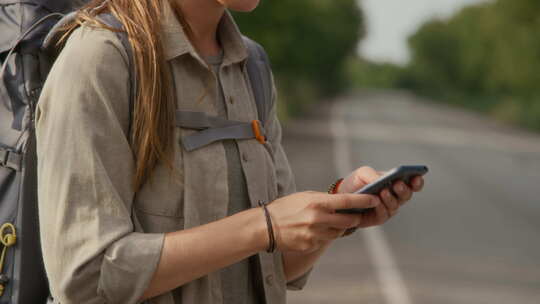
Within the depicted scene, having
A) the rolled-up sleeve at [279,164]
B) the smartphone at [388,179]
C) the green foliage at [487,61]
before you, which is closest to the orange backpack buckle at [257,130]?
the rolled-up sleeve at [279,164]

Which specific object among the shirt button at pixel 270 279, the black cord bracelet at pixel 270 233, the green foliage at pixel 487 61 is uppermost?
the black cord bracelet at pixel 270 233

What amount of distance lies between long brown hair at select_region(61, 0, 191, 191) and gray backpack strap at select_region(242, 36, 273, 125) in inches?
12.2

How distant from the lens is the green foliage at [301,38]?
23.0 m

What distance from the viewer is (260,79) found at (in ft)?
6.49

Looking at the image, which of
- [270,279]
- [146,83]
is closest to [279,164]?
[270,279]

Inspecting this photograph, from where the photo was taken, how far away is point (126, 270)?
1554 millimetres

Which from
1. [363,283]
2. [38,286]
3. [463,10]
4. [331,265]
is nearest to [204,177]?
[38,286]

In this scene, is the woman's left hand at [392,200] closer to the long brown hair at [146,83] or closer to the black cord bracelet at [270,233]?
the black cord bracelet at [270,233]

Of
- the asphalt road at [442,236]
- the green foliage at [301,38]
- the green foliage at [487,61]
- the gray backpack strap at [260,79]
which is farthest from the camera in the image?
the green foliage at [487,61]

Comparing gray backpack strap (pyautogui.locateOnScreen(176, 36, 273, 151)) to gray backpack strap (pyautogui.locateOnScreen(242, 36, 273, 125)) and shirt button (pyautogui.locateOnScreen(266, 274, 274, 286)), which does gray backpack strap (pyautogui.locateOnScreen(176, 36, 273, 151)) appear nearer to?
gray backpack strap (pyautogui.locateOnScreen(242, 36, 273, 125))

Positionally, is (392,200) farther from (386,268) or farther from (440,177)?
(440,177)

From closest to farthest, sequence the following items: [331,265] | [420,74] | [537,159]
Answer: [331,265]
[537,159]
[420,74]

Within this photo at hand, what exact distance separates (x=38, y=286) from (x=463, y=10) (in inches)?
4089

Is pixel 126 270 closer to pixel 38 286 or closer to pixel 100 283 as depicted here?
pixel 100 283
